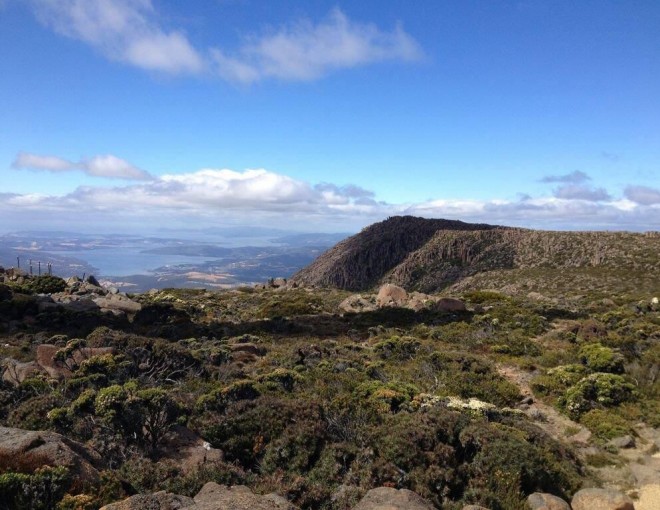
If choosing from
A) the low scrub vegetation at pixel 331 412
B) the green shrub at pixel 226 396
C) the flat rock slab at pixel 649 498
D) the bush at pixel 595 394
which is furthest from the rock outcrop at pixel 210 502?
the bush at pixel 595 394

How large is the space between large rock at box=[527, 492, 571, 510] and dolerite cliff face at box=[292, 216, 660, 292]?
56.4m

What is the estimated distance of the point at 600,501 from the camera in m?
6.93

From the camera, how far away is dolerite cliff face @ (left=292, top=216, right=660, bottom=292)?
208 ft

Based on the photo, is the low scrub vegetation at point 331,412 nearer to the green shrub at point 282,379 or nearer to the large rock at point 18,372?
the green shrub at point 282,379

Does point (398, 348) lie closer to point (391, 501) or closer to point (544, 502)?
point (544, 502)

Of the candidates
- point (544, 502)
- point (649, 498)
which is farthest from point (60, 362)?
point (649, 498)

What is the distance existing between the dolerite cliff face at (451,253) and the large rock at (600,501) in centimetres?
5642

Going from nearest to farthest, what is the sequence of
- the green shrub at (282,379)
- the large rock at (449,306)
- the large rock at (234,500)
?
the large rock at (234,500) < the green shrub at (282,379) < the large rock at (449,306)

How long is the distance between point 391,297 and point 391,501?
32780mm

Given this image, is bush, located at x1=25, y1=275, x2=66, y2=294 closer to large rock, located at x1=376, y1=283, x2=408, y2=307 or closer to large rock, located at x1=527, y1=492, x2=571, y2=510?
large rock, located at x1=376, y1=283, x2=408, y2=307

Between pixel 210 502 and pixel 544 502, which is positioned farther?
pixel 544 502

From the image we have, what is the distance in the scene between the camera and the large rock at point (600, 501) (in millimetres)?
6793

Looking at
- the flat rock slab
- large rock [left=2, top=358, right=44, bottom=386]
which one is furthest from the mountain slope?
the flat rock slab

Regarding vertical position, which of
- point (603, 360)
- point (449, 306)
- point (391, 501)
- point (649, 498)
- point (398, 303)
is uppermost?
point (391, 501)
